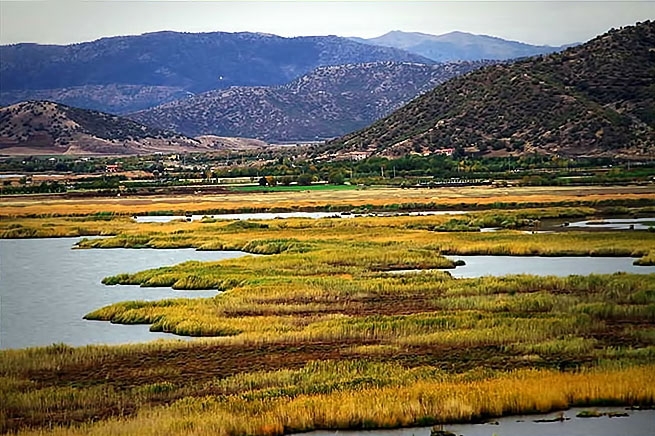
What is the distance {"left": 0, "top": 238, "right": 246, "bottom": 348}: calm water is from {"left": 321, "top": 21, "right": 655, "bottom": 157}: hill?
78.6 metres

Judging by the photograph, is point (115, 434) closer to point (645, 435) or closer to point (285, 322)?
point (645, 435)

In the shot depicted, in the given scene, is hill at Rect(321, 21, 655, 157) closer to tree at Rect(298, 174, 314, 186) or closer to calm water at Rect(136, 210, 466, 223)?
tree at Rect(298, 174, 314, 186)

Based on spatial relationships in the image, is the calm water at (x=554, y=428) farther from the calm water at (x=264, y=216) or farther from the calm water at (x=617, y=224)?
the calm water at (x=264, y=216)

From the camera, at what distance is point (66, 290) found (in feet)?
128

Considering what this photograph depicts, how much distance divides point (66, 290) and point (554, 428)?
25.2 meters

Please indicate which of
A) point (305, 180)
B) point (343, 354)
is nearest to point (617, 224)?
point (343, 354)

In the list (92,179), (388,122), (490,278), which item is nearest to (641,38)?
(388,122)

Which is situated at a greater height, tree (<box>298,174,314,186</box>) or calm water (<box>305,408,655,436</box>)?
calm water (<box>305,408,655,436</box>)

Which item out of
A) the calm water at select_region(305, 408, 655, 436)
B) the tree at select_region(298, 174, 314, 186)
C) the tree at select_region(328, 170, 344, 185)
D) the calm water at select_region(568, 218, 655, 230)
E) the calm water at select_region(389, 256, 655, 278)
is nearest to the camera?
the calm water at select_region(305, 408, 655, 436)

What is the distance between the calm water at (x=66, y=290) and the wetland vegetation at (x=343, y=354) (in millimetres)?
1131

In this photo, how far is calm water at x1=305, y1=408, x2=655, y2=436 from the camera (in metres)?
18.1

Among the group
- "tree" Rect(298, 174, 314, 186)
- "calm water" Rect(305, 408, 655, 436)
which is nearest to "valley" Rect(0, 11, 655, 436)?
"calm water" Rect(305, 408, 655, 436)

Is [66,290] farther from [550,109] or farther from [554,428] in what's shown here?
[550,109]

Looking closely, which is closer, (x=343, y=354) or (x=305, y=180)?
(x=343, y=354)
